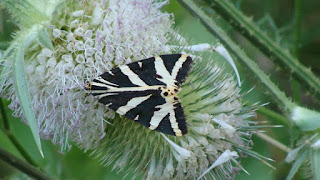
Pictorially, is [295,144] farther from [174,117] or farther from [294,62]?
[294,62]

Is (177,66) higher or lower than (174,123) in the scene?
higher

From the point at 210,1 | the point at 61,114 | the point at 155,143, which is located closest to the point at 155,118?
the point at 155,143

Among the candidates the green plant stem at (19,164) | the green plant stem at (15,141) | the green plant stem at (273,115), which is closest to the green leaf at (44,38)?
the green plant stem at (19,164)

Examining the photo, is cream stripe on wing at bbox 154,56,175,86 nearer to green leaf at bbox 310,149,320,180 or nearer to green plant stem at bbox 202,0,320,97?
green leaf at bbox 310,149,320,180

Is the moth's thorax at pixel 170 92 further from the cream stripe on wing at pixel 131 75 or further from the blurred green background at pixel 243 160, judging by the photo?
the blurred green background at pixel 243 160

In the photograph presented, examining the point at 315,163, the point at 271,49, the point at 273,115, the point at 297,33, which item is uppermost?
the point at 297,33

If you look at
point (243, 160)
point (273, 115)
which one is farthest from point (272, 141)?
point (243, 160)

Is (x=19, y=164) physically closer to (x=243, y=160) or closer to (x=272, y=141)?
(x=243, y=160)

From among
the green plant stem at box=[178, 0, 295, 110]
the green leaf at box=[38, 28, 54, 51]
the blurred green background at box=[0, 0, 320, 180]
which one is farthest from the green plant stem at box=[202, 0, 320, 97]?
the green leaf at box=[38, 28, 54, 51]
